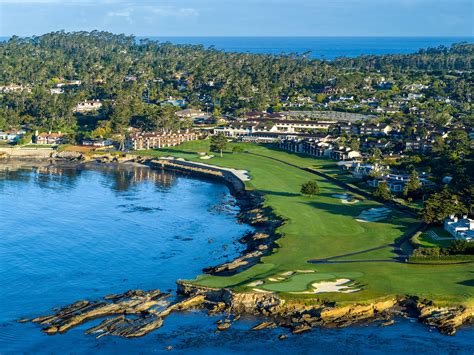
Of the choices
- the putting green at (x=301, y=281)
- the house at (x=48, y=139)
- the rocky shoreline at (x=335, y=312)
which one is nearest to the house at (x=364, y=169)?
the putting green at (x=301, y=281)

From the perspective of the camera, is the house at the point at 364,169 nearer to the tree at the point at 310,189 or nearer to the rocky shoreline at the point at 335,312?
the tree at the point at 310,189

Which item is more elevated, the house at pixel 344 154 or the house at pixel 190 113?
the house at pixel 190 113

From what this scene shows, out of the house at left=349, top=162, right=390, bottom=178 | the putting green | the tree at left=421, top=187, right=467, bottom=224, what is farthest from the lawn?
the house at left=349, top=162, right=390, bottom=178

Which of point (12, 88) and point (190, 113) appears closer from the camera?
point (190, 113)

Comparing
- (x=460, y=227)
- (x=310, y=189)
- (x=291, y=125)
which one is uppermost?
(x=291, y=125)

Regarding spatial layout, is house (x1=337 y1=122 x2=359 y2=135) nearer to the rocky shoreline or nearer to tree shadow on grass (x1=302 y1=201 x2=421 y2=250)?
tree shadow on grass (x1=302 y1=201 x2=421 y2=250)

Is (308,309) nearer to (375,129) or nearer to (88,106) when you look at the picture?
(375,129)

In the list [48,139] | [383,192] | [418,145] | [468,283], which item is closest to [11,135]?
[48,139]
